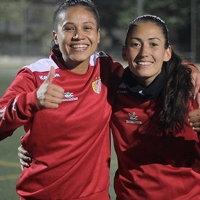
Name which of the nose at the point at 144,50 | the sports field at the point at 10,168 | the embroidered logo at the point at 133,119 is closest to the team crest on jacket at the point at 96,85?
the embroidered logo at the point at 133,119

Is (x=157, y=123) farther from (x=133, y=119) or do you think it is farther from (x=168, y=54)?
(x=168, y=54)

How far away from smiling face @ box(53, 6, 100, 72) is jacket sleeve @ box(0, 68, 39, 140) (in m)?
0.23

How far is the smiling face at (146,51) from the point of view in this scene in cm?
280

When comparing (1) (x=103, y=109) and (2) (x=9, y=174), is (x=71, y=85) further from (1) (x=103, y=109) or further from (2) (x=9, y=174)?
(2) (x=9, y=174)

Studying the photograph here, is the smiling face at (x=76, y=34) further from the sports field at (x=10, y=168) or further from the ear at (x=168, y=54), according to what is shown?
the sports field at (x=10, y=168)

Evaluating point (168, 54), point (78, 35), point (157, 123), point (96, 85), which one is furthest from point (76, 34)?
point (157, 123)

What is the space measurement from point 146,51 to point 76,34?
355 millimetres

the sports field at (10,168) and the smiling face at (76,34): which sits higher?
the smiling face at (76,34)

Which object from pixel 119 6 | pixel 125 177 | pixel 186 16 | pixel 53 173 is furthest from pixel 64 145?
pixel 119 6

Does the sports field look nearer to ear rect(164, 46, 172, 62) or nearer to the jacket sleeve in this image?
ear rect(164, 46, 172, 62)

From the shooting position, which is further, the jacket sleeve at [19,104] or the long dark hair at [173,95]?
the long dark hair at [173,95]

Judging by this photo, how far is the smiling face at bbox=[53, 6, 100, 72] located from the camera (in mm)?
2822

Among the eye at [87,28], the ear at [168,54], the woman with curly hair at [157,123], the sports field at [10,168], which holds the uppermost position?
the eye at [87,28]

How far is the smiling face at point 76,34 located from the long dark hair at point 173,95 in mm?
195
